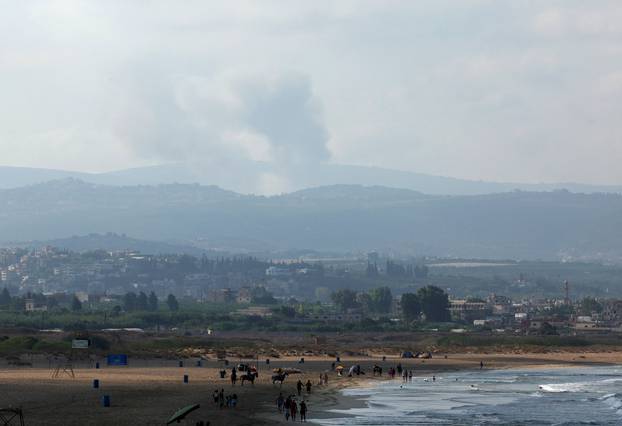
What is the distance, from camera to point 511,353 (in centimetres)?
13262

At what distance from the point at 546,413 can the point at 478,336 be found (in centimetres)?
9179

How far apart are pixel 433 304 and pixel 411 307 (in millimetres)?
3860

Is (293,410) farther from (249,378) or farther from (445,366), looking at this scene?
(445,366)

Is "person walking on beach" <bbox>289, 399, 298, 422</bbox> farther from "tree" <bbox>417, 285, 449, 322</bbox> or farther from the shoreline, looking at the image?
"tree" <bbox>417, 285, 449, 322</bbox>

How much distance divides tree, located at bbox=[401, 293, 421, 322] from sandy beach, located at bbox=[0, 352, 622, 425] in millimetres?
82491

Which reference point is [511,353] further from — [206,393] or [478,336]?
[206,393]

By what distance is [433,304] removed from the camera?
19250 centimetres

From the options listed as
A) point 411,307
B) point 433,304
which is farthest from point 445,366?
point 433,304

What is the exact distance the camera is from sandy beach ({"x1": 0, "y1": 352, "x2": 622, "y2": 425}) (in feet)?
181

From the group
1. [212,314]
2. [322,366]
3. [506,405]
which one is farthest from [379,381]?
[212,314]

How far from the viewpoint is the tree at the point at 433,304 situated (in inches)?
7559

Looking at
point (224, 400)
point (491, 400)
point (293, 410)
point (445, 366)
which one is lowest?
point (491, 400)

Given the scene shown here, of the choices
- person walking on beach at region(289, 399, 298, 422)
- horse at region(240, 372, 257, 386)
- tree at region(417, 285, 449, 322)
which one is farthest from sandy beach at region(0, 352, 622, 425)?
tree at region(417, 285, 449, 322)

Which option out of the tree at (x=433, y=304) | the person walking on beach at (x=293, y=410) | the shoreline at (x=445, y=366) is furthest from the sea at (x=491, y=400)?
the tree at (x=433, y=304)
